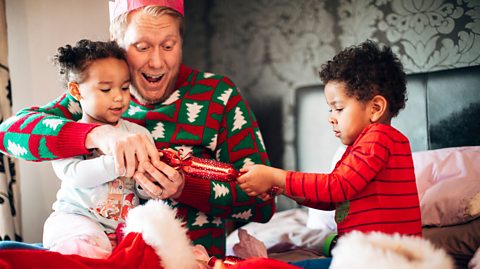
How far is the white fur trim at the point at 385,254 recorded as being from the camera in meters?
0.89

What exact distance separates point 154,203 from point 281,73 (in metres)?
2.41

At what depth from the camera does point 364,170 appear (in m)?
1.30

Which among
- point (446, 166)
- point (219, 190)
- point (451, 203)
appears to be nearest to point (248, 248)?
point (219, 190)

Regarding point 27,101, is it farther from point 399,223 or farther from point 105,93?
point 399,223

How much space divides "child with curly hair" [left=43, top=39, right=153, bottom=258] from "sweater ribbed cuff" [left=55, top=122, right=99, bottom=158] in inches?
1.3

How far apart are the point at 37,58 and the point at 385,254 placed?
2.11 meters

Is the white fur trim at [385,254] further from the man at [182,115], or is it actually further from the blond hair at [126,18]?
the blond hair at [126,18]

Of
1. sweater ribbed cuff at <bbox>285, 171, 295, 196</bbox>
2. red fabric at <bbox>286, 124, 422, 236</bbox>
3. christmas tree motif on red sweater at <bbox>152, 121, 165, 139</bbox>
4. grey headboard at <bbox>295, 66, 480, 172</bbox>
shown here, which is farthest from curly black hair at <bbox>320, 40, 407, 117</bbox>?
grey headboard at <bbox>295, 66, 480, 172</bbox>

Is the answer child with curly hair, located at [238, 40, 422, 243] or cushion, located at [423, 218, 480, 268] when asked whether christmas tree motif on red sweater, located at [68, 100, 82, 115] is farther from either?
cushion, located at [423, 218, 480, 268]

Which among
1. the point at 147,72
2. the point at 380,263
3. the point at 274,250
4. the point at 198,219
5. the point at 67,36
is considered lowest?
the point at 274,250

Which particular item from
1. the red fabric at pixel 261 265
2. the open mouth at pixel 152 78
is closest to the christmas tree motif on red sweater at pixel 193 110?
the open mouth at pixel 152 78

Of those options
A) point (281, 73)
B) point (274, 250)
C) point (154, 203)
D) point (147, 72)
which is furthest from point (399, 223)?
point (281, 73)

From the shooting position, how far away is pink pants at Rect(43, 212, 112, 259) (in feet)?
3.99

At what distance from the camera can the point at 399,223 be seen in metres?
1.33
